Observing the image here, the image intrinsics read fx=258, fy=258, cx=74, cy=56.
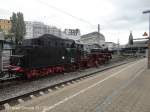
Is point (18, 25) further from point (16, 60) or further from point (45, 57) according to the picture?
point (16, 60)

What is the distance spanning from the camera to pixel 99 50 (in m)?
33.2

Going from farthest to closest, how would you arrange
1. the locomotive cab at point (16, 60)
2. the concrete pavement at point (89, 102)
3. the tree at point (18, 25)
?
the tree at point (18, 25) → the locomotive cab at point (16, 60) → the concrete pavement at point (89, 102)

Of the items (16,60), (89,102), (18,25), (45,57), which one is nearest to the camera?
(89,102)

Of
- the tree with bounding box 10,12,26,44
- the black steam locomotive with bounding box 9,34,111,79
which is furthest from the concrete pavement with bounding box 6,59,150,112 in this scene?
the tree with bounding box 10,12,26,44

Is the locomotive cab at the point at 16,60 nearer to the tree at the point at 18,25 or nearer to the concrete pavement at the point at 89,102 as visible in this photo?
the concrete pavement at the point at 89,102

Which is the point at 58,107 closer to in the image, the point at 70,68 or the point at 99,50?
the point at 70,68

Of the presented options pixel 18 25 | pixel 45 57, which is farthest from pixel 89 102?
pixel 18 25

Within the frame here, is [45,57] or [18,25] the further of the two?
[18,25]

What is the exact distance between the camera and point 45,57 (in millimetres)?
17828

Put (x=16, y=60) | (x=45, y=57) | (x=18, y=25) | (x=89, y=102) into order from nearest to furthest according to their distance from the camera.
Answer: (x=89, y=102) < (x=16, y=60) < (x=45, y=57) < (x=18, y=25)

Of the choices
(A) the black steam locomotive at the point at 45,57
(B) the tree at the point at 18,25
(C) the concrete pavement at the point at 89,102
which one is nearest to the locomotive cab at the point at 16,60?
(A) the black steam locomotive at the point at 45,57

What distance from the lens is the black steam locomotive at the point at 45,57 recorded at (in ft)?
51.7

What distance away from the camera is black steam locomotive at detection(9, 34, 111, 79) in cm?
1577

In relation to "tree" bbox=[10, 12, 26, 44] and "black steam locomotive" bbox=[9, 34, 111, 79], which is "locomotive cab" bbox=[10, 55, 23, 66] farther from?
"tree" bbox=[10, 12, 26, 44]
